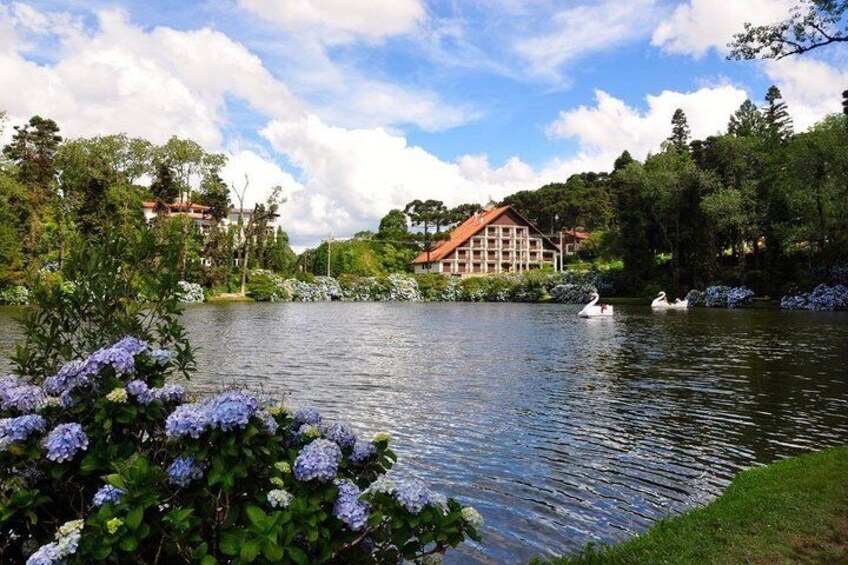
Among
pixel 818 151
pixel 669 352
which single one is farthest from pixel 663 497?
pixel 818 151

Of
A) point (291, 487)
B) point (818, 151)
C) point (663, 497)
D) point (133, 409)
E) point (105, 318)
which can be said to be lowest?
point (663, 497)

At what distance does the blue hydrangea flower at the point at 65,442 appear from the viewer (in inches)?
139

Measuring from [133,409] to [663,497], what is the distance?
24.0 ft

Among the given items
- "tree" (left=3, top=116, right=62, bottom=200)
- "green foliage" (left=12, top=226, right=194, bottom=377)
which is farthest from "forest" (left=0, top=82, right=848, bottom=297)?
"green foliage" (left=12, top=226, right=194, bottom=377)

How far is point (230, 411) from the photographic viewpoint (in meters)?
3.45

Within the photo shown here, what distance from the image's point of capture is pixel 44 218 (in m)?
63.7

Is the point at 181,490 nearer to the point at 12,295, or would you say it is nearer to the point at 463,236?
the point at 12,295

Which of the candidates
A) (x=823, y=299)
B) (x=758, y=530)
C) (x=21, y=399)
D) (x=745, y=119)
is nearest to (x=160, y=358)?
(x=21, y=399)

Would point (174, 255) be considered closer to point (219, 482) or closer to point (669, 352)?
point (219, 482)

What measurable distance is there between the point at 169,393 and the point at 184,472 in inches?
30.8

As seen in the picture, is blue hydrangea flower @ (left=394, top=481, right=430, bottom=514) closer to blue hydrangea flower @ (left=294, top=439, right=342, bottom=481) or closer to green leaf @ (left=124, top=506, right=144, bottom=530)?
blue hydrangea flower @ (left=294, top=439, right=342, bottom=481)

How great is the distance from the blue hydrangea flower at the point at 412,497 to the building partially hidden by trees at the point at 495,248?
109 meters

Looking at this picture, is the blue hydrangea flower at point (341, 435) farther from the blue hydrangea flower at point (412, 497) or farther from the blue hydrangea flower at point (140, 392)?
the blue hydrangea flower at point (140, 392)

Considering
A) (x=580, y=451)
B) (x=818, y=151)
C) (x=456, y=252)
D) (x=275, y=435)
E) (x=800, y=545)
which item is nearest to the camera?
(x=275, y=435)
